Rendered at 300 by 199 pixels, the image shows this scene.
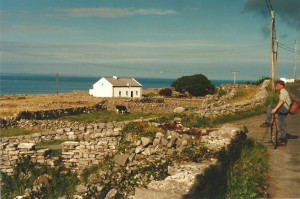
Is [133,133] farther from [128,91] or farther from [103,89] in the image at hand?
[103,89]

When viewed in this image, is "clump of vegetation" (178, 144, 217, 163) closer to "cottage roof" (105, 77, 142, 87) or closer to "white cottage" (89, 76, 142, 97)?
"white cottage" (89, 76, 142, 97)

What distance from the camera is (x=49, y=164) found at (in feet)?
47.5

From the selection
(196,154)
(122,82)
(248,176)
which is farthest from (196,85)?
(196,154)

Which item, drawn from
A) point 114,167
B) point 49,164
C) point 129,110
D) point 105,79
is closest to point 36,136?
point 49,164

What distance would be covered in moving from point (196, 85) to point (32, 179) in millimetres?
63450

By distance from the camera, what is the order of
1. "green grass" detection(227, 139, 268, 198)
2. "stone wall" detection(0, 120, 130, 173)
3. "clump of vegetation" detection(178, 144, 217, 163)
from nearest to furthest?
"green grass" detection(227, 139, 268, 198) → "clump of vegetation" detection(178, 144, 217, 163) → "stone wall" detection(0, 120, 130, 173)

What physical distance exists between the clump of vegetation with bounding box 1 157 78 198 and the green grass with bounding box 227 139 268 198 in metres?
5.31

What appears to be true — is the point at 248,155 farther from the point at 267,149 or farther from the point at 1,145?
the point at 1,145

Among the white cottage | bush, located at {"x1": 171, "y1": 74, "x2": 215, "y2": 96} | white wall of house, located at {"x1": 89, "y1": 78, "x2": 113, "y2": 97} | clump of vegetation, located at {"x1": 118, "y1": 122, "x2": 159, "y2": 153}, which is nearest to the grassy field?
white wall of house, located at {"x1": 89, "y1": 78, "x2": 113, "y2": 97}

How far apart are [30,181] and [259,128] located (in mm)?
9202

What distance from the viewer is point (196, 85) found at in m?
75.8

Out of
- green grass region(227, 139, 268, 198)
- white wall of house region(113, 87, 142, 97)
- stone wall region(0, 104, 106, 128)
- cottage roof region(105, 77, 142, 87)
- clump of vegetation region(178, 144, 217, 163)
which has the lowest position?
stone wall region(0, 104, 106, 128)

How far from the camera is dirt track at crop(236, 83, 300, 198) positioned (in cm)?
888

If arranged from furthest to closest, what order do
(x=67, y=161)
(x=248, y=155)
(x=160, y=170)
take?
(x=67, y=161) < (x=248, y=155) < (x=160, y=170)
